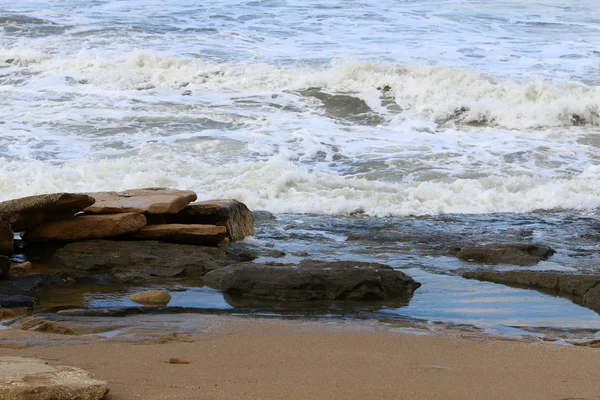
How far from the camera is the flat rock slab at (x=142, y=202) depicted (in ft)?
25.0

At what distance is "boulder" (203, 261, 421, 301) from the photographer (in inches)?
239

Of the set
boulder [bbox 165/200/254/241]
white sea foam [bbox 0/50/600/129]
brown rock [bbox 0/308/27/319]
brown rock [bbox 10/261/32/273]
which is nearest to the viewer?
brown rock [bbox 0/308/27/319]

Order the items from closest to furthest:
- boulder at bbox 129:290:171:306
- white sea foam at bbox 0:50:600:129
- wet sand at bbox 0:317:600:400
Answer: wet sand at bbox 0:317:600:400
boulder at bbox 129:290:171:306
white sea foam at bbox 0:50:600:129

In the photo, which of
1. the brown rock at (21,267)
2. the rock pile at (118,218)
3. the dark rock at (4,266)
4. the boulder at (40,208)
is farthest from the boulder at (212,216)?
the dark rock at (4,266)

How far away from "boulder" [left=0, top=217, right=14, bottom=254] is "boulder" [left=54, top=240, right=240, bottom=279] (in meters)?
0.37

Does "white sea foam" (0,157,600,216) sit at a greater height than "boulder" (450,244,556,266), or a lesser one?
lesser

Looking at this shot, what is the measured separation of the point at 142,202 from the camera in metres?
7.81

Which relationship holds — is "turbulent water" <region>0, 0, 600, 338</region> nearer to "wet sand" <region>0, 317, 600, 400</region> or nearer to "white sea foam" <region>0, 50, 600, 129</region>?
"white sea foam" <region>0, 50, 600, 129</region>

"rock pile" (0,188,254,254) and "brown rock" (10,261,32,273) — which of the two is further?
"rock pile" (0,188,254,254)

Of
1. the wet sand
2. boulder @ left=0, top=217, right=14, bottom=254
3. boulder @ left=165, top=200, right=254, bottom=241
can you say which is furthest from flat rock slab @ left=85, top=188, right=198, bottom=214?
the wet sand

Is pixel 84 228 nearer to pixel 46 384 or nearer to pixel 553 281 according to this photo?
pixel 553 281

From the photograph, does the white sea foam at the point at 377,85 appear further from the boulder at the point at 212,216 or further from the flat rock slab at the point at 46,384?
the flat rock slab at the point at 46,384

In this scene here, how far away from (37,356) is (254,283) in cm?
209

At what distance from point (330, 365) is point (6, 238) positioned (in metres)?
3.71
